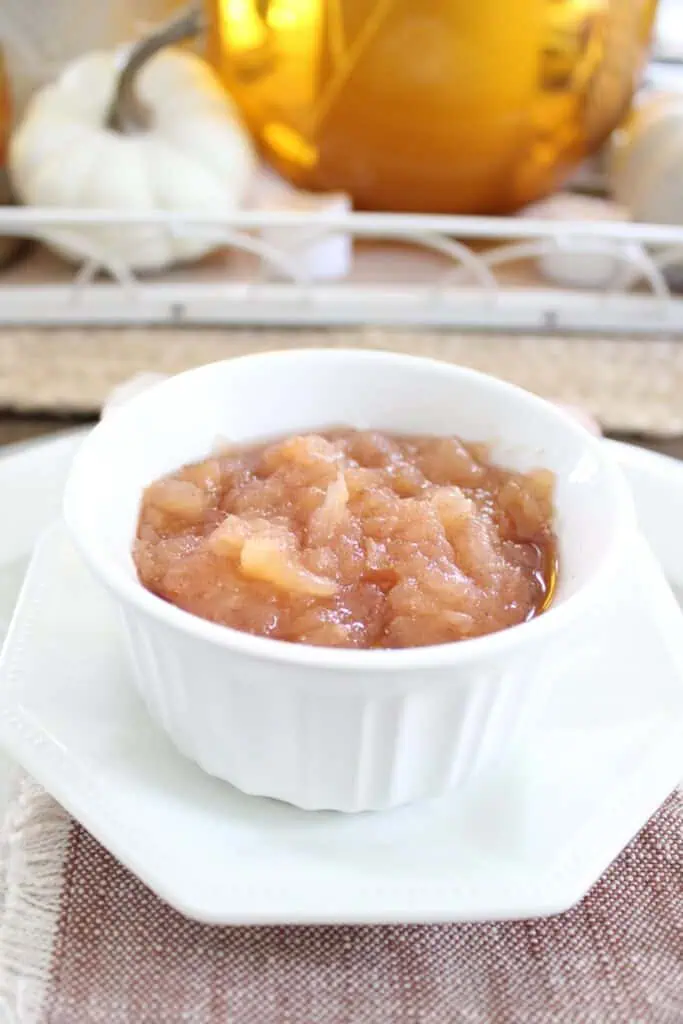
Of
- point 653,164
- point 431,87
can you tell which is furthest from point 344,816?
point 653,164

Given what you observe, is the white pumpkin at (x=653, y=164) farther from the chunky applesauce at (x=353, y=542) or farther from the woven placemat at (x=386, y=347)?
the chunky applesauce at (x=353, y=542)

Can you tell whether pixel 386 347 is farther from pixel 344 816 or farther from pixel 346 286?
pixel 344 816

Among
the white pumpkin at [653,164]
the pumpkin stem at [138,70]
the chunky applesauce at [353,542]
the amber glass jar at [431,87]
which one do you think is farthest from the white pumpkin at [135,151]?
the chunky applesauce at [353,542]

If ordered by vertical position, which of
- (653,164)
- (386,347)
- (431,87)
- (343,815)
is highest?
(431,87)

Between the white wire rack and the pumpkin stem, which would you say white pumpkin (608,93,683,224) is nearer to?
the white wire rack

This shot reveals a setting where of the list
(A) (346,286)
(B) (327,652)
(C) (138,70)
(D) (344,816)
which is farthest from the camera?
(A) (346,286)

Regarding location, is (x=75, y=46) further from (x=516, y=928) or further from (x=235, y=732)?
(x=516, y=928)

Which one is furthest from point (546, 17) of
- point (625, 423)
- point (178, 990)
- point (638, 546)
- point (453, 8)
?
point (178, 990)
